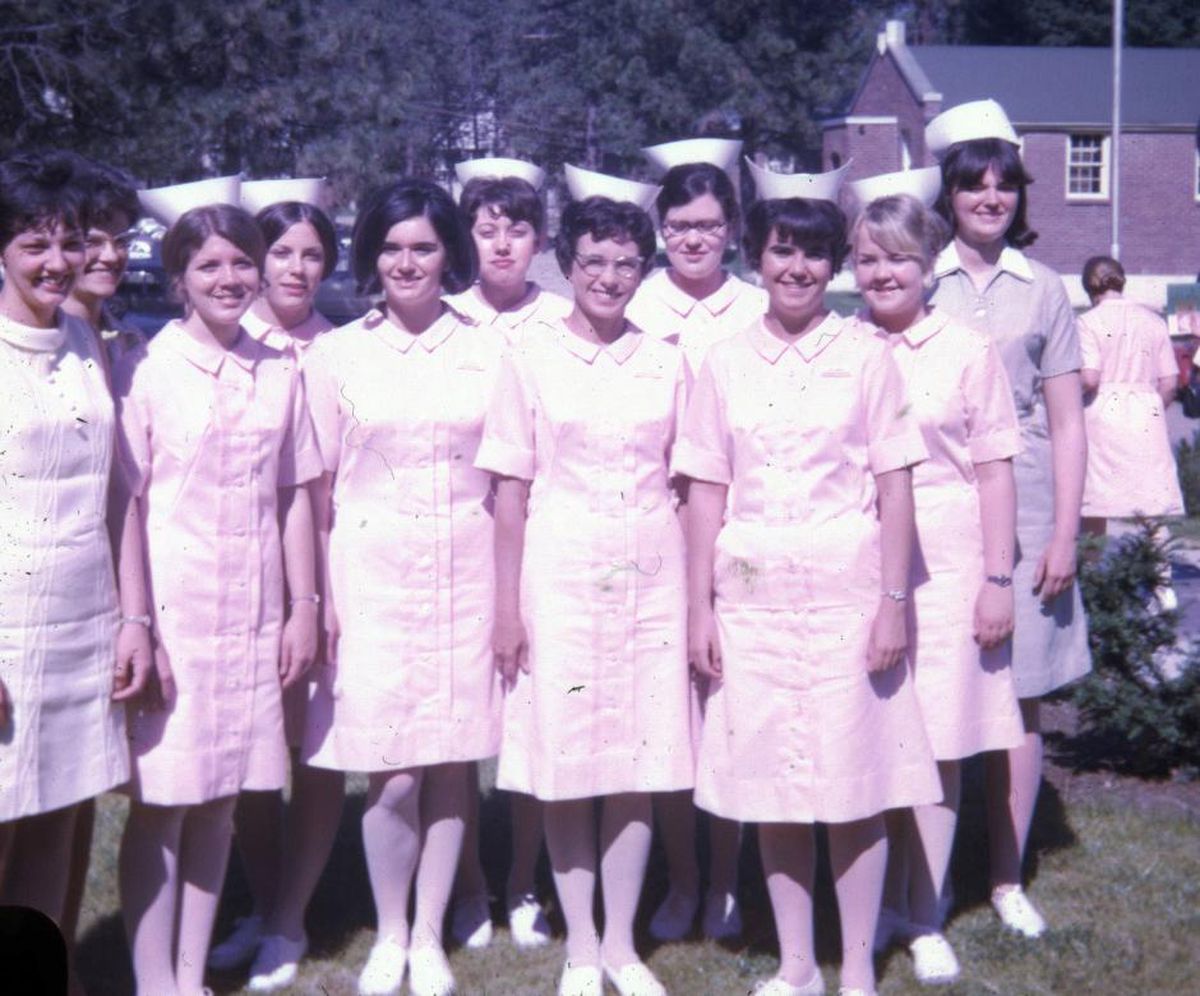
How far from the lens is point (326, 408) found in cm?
471

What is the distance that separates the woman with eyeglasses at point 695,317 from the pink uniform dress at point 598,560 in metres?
0.68

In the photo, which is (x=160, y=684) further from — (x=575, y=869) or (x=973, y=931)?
(x=973, y=931)

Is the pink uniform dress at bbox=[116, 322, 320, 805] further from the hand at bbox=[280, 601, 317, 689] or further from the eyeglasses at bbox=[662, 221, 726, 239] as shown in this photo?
the eyeglasses at bbox=[662, 221, 726, 239]

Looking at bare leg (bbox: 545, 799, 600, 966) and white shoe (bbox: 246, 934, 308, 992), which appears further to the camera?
white shoe (bbox: 246, 934, 308, 992)

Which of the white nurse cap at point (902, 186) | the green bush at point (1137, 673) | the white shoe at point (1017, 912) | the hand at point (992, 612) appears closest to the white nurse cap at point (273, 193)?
the white nurse cap at point (902, 186)

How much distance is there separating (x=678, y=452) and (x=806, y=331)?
48cm

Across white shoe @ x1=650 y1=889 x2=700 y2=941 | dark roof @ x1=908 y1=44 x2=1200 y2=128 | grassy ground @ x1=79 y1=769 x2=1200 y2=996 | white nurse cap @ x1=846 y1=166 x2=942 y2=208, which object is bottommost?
grassy ground @ x1=79 y1=769 x2=1200 y2=996

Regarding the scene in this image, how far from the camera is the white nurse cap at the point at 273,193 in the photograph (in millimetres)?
5203

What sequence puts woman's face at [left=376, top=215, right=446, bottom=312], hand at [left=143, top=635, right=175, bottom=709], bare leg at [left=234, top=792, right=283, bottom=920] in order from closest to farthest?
1. hand at [left=143, top=635, right=175, bottom=709]
2. woman's face at [left=376, top=215, right=446, bottom=312]
3. bare leg at [left=234, top=792, right=283, bottom=920]

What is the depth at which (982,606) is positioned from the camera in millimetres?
4754

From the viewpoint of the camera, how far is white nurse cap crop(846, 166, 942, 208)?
4840 mm

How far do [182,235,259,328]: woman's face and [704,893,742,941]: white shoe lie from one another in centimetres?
240

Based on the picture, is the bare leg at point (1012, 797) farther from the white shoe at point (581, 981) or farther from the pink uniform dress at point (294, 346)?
the pink uniform dress at point (294, 346)

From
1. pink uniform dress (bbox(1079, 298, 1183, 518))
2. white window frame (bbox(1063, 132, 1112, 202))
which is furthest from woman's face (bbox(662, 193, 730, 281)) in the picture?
white window frame (bbox(1063, 132, 1112, 202))
